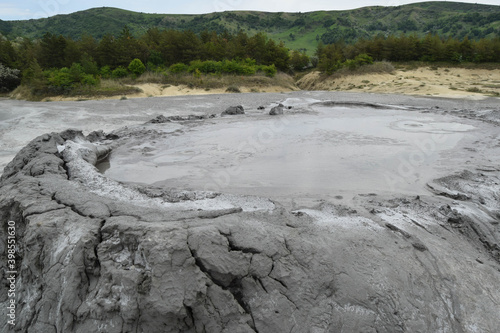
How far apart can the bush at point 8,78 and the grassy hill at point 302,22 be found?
45935mm

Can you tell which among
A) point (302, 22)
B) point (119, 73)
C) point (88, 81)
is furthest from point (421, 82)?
point (302, 22)

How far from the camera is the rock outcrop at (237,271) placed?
1.98 meters

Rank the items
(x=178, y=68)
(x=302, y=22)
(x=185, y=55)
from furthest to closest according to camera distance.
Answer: (x=302, y=22), (x=185, y=55), (x=178, y=68)

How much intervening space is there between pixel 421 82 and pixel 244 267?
24.0 meters

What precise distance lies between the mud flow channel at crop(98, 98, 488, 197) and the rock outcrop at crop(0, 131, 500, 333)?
1247mm

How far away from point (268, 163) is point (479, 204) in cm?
304

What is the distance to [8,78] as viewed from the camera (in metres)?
25.0

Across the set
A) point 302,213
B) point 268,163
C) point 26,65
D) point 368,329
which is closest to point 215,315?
point 368,329

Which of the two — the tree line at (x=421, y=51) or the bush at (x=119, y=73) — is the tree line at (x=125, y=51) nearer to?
the bush at (x=119, y=73)

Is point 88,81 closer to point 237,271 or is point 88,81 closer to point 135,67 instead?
point 135,67

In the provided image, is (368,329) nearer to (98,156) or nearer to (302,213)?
(302,213)

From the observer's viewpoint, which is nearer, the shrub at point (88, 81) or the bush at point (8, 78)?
the shrub at point (88, 81)

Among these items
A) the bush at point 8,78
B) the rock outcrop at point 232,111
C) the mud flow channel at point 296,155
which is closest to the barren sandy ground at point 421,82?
the mud flow channel at point 296,155

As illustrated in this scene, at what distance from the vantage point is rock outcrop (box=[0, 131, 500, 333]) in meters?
1.98
